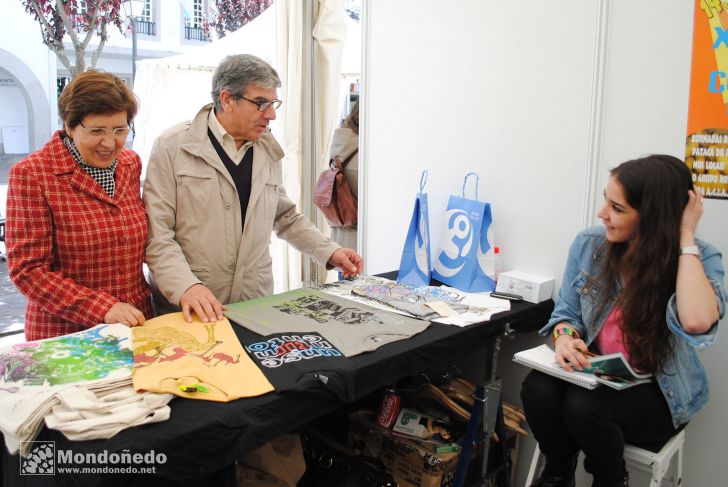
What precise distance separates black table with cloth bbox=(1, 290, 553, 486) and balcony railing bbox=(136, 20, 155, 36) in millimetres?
2288

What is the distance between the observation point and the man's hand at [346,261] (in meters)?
2.17

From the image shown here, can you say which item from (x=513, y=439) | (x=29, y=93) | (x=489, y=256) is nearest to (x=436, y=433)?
(x=513, y=439)

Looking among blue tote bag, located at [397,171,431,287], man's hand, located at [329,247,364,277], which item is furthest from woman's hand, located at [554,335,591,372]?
man's hand, located at [329,247,364,277]

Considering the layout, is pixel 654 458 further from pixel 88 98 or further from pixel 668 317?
pixel 88 98

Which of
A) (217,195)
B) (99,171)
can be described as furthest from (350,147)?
(99,171)

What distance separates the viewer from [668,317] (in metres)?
1.58

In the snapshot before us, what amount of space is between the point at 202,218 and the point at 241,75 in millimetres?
487

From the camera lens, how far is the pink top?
1722 millimetres

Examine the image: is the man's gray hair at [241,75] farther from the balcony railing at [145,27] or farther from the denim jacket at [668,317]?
the balcony railing at [145,27]

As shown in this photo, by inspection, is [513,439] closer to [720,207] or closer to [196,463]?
[720,207]

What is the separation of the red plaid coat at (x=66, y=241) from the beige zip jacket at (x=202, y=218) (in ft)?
0.35

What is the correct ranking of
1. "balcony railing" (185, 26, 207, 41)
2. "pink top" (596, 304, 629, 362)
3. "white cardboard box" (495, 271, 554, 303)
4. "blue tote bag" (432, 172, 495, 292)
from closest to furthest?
"pink top" (596, 304, 629, 362), "white cardboard box" (495, 271, 554, 303), "blue tote bag" (432, 172, 495, 292), "balcony railing" (185, 26, 207, 41)

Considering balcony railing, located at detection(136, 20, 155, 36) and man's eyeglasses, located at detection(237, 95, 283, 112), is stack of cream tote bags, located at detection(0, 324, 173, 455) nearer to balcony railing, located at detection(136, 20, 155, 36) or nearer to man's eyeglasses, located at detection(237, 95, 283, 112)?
man's eyeglasses, located at detection(237, 95, 283, 112)

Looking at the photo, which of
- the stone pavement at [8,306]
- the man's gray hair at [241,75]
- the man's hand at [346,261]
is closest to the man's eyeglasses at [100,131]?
the man's gray hair at [241,75]
